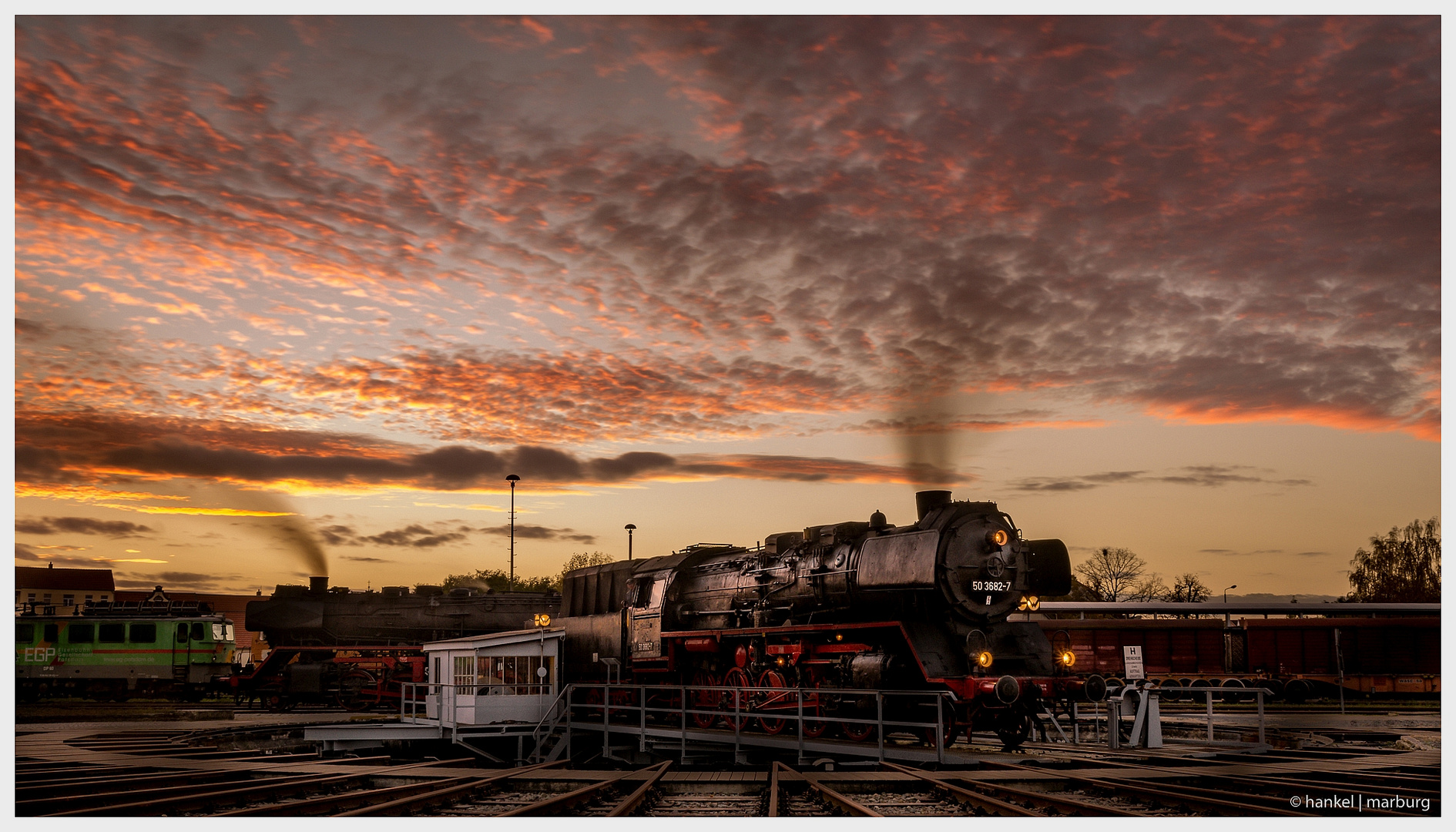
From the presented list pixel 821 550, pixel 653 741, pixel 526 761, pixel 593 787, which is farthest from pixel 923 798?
pixel 526 761

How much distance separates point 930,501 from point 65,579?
95283 millimetres

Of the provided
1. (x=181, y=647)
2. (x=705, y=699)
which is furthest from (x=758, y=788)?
(x=181, y=647)

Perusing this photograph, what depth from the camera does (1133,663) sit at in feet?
57.3

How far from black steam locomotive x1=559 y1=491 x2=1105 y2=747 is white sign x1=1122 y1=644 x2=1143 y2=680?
1.09m

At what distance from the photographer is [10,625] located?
1272cm

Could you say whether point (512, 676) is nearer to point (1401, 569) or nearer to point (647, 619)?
point (647, 619)

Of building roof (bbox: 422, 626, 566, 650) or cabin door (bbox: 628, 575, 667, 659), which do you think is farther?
cabin door (bbox: 628, 575, 667, 659)

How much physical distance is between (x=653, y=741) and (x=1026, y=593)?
748 cm

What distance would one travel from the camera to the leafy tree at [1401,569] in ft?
157

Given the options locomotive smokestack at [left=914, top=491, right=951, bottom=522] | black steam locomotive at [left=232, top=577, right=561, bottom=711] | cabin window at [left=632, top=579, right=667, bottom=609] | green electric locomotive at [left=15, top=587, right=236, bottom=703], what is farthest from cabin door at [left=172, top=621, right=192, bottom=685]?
locomotive smokestack at [left=914, top=491, right=951, bottom=522]

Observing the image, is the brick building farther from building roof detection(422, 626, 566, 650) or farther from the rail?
the rail

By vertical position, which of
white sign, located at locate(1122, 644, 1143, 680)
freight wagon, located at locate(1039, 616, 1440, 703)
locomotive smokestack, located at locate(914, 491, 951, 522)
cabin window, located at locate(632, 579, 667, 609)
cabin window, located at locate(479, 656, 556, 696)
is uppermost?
locomotive smokestack, located at locate(914, 491, 951, 522)

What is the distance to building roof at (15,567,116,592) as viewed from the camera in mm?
85188

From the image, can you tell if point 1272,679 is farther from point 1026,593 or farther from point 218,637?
point 218,637
